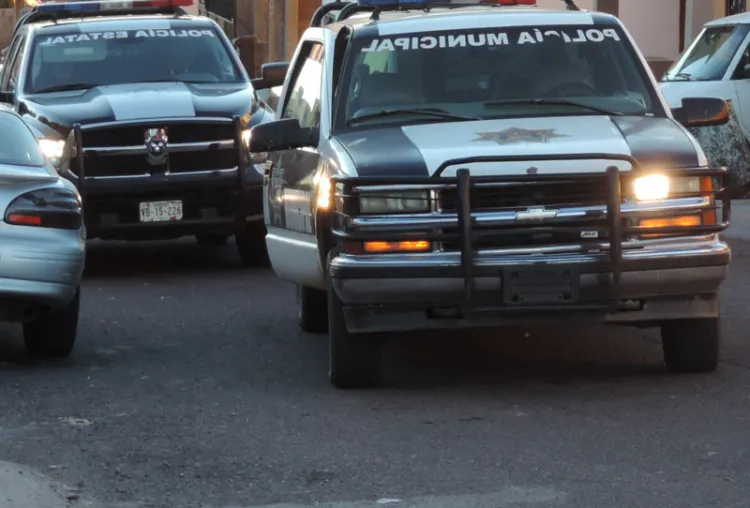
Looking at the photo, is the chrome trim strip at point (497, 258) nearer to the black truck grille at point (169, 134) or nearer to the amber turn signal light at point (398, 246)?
the amber turn signal light at point (398, 246)

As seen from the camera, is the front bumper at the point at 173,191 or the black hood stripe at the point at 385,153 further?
the front bumper at the point at 173,191

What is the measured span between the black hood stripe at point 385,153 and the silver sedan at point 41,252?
1.66 meters

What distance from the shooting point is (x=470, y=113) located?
934 cm

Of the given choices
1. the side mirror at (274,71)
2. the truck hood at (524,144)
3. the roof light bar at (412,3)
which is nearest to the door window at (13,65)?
the side mirror at (274,71)

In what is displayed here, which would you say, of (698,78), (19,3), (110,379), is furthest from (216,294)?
(19,3)

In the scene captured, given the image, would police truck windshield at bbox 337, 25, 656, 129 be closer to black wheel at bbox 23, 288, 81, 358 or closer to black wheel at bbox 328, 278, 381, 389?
black wheel at bbox 328, 278, 381, 389

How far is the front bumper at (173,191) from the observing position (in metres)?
14.0

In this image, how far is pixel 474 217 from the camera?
27.0 ft

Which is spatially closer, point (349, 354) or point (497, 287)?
point (497, 287)

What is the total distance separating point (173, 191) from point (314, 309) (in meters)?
3.52

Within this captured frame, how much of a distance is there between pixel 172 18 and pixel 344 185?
26.2 ft

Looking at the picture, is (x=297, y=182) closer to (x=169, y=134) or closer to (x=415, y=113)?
(x=415, y=113)

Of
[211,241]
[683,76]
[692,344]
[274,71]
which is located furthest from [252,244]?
[683,76]

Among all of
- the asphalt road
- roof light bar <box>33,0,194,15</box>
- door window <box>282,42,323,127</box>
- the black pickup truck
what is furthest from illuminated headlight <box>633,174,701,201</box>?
roof light bar <box>33,0,194,15</box>
